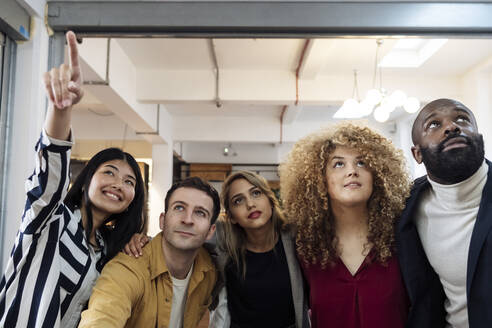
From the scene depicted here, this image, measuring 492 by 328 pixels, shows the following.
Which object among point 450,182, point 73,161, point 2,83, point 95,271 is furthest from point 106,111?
point 450,182

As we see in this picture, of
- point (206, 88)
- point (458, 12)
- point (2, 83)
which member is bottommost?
point (2, 83)

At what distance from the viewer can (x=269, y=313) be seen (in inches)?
72.8

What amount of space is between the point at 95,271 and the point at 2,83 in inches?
38.4

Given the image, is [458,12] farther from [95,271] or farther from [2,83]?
[2,83]

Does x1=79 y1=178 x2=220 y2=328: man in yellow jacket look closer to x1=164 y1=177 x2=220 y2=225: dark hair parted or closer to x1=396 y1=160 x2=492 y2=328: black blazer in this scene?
x1=164 y1=177 x2=220 y2=225: dark hair parted

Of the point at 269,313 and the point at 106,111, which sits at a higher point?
the point at 106,111

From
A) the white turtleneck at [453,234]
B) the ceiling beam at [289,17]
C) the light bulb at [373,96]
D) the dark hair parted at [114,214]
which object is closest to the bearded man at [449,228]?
the white turtleneck at [453,234]

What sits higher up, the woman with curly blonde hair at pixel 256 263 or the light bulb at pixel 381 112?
the light bulb at pixel 381 112

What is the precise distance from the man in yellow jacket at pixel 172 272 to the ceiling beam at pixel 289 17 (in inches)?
28.9

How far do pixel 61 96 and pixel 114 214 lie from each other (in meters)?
0.76

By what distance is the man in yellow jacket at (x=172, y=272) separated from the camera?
1478mm

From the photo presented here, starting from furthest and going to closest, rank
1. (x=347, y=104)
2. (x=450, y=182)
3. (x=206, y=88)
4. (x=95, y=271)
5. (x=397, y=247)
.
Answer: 1. (x=206, y=88)
2. (x=347, y=104)
3. (x=397, y=247)
4. (x=95, y=271)
5. (x=450, y=182)

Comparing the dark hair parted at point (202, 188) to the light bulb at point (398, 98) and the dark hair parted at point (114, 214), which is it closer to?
the dark hair parted at point (114, 214)

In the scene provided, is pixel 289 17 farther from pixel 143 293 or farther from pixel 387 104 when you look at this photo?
pixel 387 104
